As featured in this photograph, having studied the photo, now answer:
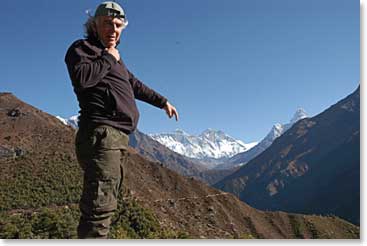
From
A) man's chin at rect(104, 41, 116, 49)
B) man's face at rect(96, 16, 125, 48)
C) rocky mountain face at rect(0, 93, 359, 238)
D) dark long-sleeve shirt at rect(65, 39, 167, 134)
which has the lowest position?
dark long-sleeve shirt at rect(65, 39, 167, 134)

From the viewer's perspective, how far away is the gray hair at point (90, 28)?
2954 mm

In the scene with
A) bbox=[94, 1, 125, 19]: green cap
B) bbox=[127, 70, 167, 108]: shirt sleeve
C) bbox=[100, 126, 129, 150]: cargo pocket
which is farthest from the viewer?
bbox=[127, 70, 167, 108]: shirt sleeve

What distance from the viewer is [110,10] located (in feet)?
9.29

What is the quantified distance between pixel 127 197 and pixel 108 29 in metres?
46.1

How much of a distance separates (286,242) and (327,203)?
14673 centimetres

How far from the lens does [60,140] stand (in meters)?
56.4

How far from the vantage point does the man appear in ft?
8.52

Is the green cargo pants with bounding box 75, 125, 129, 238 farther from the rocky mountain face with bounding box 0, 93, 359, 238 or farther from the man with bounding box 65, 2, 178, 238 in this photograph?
the rocky mountain face with bounding box 0, 93, 359, 238

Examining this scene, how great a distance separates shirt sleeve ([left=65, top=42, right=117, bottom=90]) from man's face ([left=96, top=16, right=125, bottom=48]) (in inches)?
9.2

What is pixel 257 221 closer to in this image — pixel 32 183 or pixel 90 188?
pixel 32 183

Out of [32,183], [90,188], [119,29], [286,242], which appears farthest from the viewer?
[32,183]

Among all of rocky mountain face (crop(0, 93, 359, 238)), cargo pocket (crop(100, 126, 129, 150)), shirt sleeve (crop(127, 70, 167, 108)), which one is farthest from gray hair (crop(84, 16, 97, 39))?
rocky mountain face (crop(0, 93, 359, 238))

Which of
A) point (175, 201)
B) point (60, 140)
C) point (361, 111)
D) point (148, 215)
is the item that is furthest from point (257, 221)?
point (361, 111)

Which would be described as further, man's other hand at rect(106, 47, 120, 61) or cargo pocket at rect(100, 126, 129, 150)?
man's other hand at rect(106, 47, 120, 61)
